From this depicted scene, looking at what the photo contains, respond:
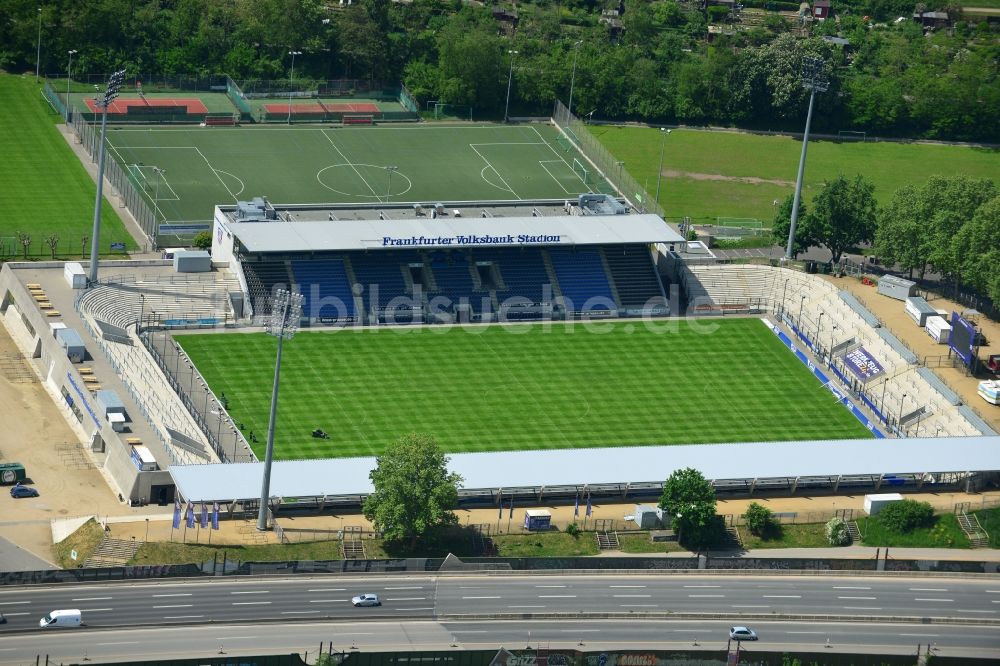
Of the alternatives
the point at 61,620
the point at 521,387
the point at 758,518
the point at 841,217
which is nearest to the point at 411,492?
the point at 61,620

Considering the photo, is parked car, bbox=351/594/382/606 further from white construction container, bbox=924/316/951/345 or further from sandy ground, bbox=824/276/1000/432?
white construction container, bbox=924/316/951/345

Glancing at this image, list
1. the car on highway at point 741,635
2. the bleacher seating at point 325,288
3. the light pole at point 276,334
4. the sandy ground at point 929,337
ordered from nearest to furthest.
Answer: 1. the car on highway at point 741,635
2. the light pole at point 276,334
3. the sandy ground at point 929,337
4. the bleacher seating at point 325,288

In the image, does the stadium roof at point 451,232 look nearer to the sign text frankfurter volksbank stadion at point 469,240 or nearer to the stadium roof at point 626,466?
the sign text frankfurter volksbank stadion at point 469,240

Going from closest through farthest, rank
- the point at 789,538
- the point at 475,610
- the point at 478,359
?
the point at 475,610, the point at 789,538, the point at 478,359

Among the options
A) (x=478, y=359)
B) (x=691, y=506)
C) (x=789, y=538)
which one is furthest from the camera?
(x=478, y=359)

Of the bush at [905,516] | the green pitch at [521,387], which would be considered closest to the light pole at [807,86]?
the green pitch at [521,387]

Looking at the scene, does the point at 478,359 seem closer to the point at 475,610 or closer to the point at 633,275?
the point at 633,275

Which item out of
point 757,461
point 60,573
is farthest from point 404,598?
point 757,461
